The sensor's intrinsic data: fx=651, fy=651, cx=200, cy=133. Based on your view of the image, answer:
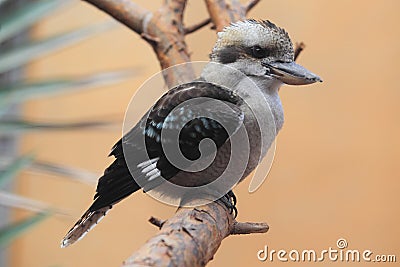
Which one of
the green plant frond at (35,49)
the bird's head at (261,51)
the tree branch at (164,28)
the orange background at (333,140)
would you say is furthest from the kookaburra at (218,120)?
the orange background at (333,140)

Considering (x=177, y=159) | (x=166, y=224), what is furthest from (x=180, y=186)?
(x=166, y=224)

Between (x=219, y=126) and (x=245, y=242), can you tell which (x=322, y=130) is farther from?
(x=219, y=126)

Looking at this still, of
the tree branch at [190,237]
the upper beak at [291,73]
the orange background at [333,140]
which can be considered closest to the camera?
the tree branch at [190,237]

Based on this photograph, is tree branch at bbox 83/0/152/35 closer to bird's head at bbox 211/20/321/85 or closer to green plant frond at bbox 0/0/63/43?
green plant frond at bbox 0/0/63/43

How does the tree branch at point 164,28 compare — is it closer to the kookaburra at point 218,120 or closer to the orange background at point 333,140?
the kookaburra at point 218,120

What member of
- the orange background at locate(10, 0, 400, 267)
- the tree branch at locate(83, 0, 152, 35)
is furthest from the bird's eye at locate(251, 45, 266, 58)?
the orange background at locate(10, 0, 400, 267)

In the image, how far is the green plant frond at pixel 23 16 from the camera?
1.33 m

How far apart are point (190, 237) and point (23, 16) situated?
2.65 feet

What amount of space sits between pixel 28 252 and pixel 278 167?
37.0 inches

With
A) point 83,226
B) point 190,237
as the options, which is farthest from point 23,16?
point 190,237

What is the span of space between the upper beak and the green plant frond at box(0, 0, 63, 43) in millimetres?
626

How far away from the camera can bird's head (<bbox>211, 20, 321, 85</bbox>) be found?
35.7 inches

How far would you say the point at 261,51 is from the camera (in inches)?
36.7

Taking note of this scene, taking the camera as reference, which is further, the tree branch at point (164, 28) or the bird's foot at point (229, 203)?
the tree branch at point (164, 28)
